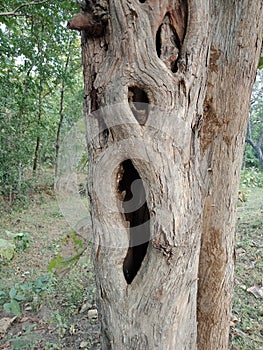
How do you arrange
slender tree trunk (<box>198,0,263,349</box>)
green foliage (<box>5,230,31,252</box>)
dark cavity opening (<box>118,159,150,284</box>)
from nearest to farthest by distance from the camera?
dark cavity opening (<box>118,159,150,284</box>) → slender tree trunk (<box>198,0,263,349</box>) → green foliage (<box>5,230,31,252</box>)

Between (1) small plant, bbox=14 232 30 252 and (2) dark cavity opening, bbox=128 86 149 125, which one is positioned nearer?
(2) dark cavity opening, bbox=128 86 149 125

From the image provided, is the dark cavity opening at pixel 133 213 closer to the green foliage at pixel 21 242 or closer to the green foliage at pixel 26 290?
the green foliage at pixel 26 290

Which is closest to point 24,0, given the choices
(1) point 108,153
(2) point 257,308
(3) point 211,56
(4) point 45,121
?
(4) point 45,121

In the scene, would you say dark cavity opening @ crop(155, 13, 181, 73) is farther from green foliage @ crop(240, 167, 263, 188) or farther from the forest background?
green foliage @ crop(240, 167, 263, 188)

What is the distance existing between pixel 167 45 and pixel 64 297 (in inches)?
73.8

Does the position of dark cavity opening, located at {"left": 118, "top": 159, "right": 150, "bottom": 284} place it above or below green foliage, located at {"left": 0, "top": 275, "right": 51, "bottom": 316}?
above

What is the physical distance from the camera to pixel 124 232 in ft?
3.20

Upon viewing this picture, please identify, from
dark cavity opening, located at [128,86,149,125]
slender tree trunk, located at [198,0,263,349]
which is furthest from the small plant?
dark cavity opening, located at [128,86,149,125]

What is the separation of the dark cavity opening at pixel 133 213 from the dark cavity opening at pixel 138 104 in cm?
15

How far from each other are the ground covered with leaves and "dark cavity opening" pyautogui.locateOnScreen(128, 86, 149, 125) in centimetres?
79

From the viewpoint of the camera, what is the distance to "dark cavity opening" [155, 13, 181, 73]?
3.11 feet

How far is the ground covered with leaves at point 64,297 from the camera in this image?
66.9 inches

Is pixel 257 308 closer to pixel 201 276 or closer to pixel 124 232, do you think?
pixel 201 276

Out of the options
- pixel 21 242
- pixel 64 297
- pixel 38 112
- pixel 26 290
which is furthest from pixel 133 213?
pixel 38 112
